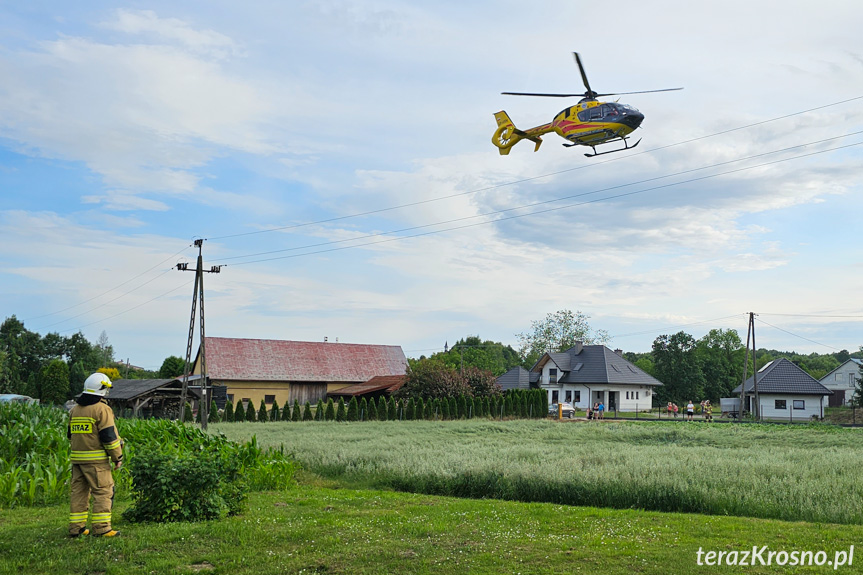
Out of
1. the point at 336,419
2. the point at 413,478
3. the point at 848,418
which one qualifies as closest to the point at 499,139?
the point at 413,478

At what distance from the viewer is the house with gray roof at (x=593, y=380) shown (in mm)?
70625

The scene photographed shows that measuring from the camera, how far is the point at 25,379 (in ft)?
291

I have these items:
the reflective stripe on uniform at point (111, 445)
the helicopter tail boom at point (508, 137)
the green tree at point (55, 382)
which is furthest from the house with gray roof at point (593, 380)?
the reflective stripe on uniform at point (111, 445)

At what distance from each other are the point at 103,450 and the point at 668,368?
75387mm

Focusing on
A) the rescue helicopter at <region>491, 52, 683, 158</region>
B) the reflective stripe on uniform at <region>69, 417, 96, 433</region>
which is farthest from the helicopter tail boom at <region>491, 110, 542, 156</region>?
the reflective stripe on uniform at <region>69, 417, 96, 433</region>

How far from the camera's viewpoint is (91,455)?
8758 millimetres

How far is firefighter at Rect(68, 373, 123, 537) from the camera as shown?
868 cm

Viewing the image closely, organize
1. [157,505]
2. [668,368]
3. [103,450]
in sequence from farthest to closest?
[668,368]
[157,505]
[103,450]

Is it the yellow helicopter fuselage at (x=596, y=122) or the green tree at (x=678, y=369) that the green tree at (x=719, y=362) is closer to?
the green tree at (x=678, y=369)

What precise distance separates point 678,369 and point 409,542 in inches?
2914

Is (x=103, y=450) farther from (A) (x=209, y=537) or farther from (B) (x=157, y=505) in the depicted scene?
(A) (x=209, y=537)

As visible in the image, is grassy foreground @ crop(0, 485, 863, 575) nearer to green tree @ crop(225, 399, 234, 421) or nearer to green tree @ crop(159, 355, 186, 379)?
green tree @ crop(225, 399, 234, 421)

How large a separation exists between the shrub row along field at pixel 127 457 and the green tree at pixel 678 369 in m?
68.0

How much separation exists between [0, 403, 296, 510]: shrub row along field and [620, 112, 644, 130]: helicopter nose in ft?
31.3
